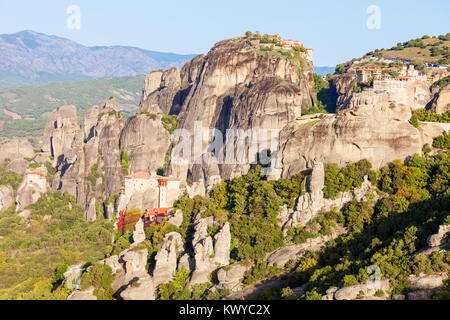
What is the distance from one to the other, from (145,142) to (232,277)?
50.5 meters

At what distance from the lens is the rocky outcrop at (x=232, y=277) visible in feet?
123

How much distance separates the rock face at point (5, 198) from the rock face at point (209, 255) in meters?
51.3

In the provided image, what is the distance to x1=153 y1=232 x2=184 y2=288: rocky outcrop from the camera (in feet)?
132

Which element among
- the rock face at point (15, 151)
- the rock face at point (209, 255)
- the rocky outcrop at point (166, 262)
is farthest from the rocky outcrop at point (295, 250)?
the rock face at point (15, 151)

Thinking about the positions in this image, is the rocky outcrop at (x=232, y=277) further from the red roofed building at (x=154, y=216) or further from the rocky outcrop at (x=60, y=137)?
the rocky outcrop at (x=60, y=137)

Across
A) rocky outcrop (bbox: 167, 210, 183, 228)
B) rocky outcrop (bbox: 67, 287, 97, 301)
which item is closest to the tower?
rocky outcrop (bbox: 167, 210, 183, 228)

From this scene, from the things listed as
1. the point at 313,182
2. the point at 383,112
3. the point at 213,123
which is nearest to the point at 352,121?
the point at 383,112

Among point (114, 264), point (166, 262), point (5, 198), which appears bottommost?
point (5, 198)

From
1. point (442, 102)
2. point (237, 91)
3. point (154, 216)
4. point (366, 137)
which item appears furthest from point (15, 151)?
point (366, 137)

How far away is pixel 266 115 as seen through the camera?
2783 inches

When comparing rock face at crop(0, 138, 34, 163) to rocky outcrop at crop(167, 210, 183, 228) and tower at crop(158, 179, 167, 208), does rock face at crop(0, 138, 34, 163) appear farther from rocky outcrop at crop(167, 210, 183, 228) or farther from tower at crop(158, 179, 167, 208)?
rocky outcrop at crop(167, 210, 183, 228)

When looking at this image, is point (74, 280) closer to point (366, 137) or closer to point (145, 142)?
point (366, 137)

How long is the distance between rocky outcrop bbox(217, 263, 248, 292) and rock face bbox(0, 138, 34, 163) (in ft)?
228

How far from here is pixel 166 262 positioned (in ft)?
136
